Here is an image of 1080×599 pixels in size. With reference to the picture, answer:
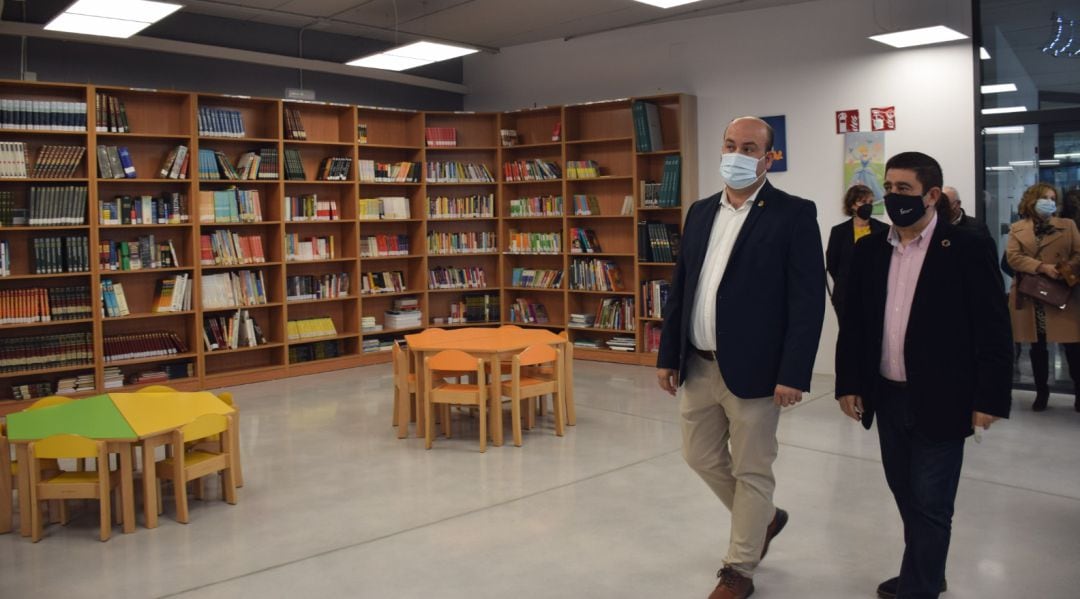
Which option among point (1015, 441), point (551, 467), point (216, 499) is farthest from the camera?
point (1015, 441)

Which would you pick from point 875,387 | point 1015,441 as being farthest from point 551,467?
point 1015,441

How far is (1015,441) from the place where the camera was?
5.64 m

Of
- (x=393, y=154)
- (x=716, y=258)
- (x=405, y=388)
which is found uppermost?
(x=393, y=154)

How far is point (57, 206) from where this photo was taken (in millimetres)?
7191

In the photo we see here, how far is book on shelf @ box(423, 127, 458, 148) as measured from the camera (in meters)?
9.59

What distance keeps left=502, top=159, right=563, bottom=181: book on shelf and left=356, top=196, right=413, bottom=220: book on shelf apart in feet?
3.93

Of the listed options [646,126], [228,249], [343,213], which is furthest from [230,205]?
[646,126]

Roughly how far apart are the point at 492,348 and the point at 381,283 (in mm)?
3857

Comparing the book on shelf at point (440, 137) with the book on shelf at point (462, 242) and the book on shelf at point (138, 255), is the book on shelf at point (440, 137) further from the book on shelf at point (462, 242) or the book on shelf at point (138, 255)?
the book on shelf at point (138, 255)

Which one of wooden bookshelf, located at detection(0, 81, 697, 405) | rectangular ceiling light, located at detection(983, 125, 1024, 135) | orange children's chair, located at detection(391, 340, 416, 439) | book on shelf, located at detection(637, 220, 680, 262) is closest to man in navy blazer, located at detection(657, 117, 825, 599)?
orange children's chair, located at detection(391, 340, 416, 439)

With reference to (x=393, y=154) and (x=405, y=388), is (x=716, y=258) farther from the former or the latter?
(x=393, y=154)

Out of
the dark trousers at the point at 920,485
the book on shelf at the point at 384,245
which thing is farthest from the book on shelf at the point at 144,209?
the dark trousers at the point at 920,485

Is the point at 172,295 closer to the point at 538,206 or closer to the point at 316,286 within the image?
the point at 316,286

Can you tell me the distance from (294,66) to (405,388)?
4.74m
